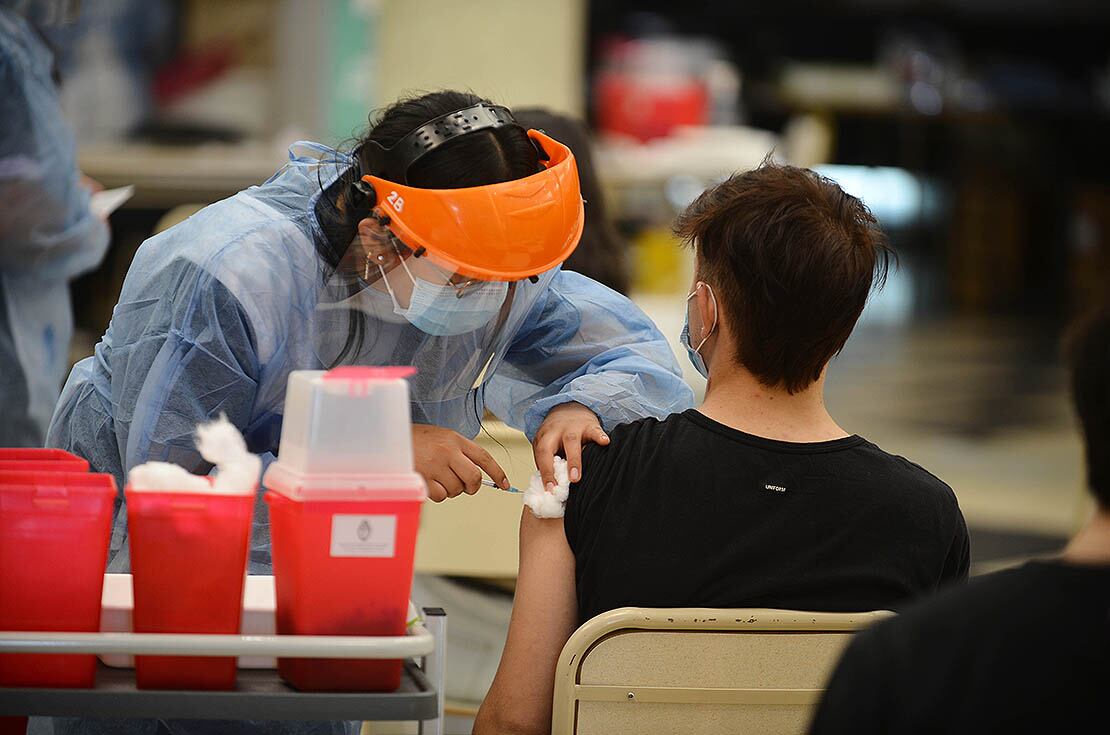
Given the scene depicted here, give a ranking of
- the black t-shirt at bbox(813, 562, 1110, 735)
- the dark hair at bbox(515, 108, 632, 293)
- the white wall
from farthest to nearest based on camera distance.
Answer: the white wall < the dark hair at bbox(515, 108, 632, 293) < the black t-shirt at bbox(813, 562, 1110, 735)

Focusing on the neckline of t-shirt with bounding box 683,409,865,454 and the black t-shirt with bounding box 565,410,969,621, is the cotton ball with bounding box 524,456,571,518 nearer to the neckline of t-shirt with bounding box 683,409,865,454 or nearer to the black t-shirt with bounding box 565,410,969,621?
the black t-shirt with bounding box 565,410,969,621

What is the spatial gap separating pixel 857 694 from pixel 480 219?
71cm

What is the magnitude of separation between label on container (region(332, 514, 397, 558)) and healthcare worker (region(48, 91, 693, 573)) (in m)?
0.35

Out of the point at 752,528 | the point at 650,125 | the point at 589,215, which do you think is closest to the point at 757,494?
the point at 752,528

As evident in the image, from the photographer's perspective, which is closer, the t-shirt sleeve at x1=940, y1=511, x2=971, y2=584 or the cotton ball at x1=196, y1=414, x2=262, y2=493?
the cotton ball at x1=196, y1=414, x2=262, y2=493

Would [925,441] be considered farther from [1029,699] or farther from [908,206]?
[908,206]

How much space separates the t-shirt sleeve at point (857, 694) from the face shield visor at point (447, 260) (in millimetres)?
669

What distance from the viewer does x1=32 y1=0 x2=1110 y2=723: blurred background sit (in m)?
3.82

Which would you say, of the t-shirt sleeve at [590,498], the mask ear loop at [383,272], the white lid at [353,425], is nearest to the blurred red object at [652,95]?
the mask ear loop at [383,272]

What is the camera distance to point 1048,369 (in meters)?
9.70

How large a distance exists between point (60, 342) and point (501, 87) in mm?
2024

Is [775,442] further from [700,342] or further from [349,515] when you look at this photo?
[349,515]

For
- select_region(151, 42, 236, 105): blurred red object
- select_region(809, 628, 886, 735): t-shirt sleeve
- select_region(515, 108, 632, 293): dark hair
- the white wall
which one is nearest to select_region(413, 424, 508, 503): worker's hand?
select_region(809, 628, 886, 735): t-shirt sleeve

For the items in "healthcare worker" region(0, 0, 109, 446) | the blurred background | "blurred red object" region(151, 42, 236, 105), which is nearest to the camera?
"healthcare worker" region(0, 0, 109, 446)
